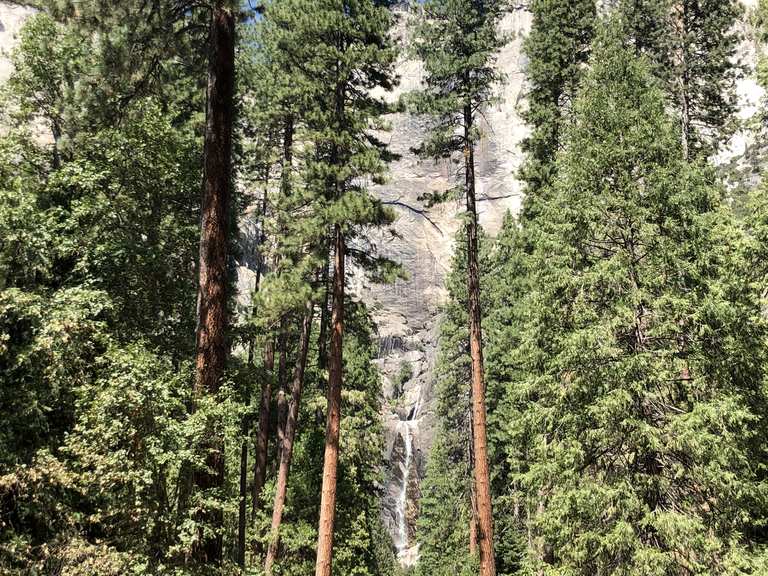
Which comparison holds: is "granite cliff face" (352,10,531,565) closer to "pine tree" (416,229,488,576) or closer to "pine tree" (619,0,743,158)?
"pine tree" (416,229,488,576)

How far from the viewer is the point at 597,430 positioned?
8547mm

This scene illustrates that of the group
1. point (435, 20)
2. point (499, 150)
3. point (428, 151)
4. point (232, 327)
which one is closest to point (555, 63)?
point (435, 20)

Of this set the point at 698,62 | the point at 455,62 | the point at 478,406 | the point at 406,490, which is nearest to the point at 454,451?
the point at 478,406

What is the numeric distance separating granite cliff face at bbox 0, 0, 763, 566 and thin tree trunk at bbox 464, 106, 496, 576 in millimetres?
30476

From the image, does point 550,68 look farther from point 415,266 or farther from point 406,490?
point 415,266

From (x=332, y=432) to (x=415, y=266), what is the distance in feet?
164

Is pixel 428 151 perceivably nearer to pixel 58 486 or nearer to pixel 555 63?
pixel 555 63

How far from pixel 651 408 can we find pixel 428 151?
7.69m

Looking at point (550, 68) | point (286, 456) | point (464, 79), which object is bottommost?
point (286, 456)

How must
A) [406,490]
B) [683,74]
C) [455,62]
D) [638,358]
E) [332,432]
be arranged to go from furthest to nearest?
1. [406,490]
2. [683,74]
3. [455,62]
4. [332,432]
5. [638,358]

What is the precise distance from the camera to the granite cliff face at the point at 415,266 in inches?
1777

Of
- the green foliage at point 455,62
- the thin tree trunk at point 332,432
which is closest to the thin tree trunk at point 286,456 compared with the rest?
the thin tree trunk at point 332,432

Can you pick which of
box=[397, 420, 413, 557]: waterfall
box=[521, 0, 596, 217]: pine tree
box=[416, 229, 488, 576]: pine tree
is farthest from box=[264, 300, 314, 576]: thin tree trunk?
box=[397, 420, 413, 557]: waterfall

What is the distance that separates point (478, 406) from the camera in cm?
1170
